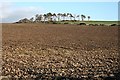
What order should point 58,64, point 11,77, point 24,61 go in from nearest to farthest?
point 11,77 → point 58,64 → point 24,61

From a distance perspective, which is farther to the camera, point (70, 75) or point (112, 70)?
point (112, 70)

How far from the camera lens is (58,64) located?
51.3 feet

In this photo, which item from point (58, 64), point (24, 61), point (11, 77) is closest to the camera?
point (11, 77)

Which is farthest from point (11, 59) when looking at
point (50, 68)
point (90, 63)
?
point (90, 63)

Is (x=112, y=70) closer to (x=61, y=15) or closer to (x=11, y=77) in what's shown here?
(x=11, y=77)

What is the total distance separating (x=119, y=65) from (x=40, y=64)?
4.65m

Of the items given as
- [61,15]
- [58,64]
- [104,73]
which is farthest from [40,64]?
[61,15]

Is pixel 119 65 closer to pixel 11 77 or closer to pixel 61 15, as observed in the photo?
pixel 11 77

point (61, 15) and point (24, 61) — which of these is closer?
point (24, 61)

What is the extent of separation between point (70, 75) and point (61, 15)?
596 feet

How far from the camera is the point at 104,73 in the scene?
13.2 meters

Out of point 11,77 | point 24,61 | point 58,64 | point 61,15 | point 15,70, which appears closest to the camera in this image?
point 11,77

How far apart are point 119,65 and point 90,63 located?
172cm

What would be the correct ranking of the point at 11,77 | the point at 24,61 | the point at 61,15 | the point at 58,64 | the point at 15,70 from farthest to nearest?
the point at 61,15, the point at 24,61, the point at 58,64, the point at 15,70, the point at 11,77
